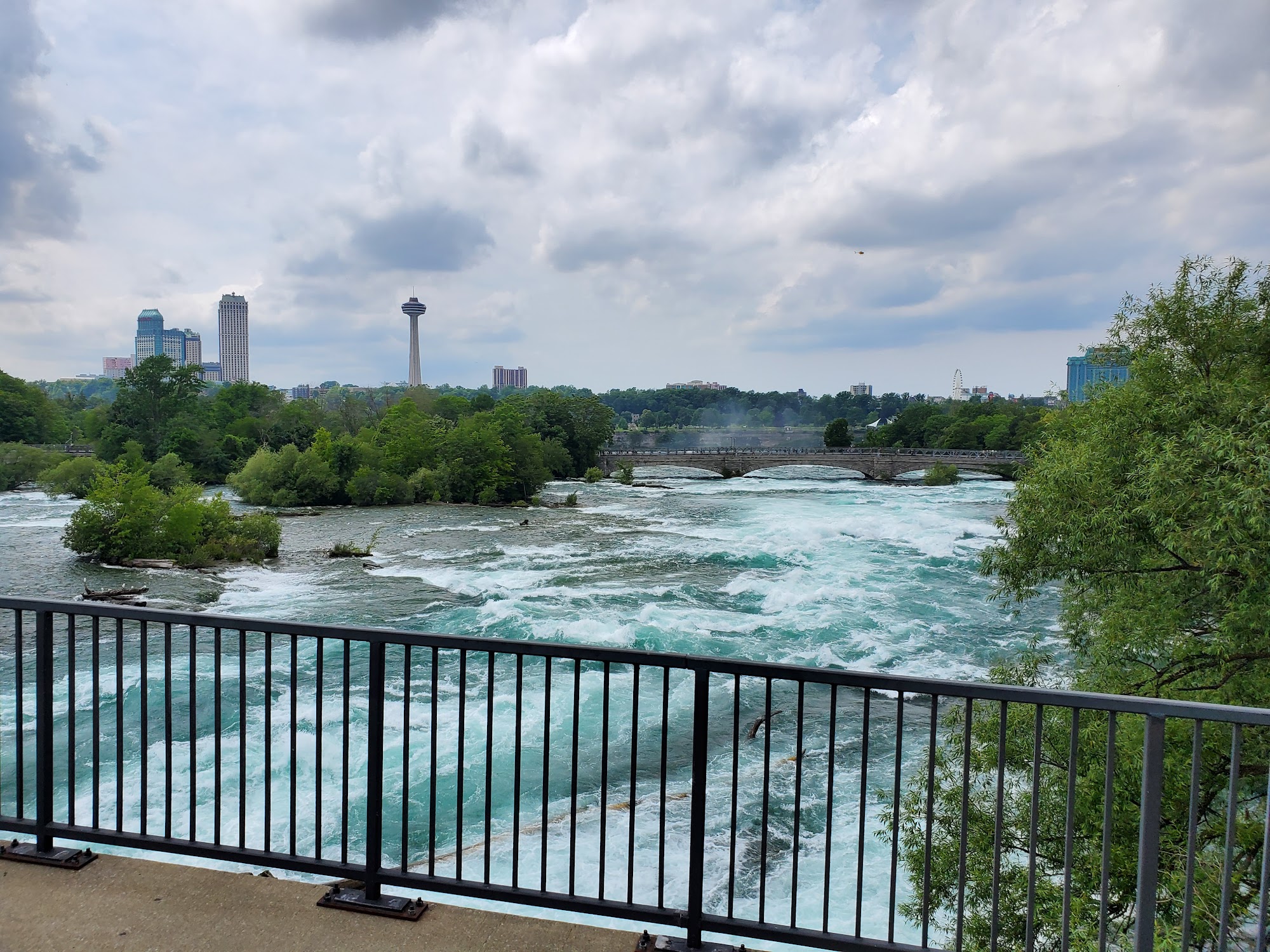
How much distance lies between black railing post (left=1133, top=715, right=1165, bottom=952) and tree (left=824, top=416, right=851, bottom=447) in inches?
3940

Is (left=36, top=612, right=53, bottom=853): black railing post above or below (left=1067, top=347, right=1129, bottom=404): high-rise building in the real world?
below

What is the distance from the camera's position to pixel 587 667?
704 inches

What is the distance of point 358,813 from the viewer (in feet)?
37.1

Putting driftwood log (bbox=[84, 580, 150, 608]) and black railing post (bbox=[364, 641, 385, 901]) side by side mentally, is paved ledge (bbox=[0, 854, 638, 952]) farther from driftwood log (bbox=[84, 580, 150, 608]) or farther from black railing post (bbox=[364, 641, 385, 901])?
driftwood log (bbox=[84, 580, 150, 608])

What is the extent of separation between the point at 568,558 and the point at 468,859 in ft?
70.1

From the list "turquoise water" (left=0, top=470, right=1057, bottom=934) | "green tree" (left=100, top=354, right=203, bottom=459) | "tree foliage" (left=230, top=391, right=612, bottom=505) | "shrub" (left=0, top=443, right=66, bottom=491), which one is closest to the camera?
"turquoise water" (left=0, top=470, right=1057, bottom=934)

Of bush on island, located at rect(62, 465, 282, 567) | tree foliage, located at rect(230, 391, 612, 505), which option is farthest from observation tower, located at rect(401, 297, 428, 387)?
bush on island, located at rect(62, 465, 282, 567)

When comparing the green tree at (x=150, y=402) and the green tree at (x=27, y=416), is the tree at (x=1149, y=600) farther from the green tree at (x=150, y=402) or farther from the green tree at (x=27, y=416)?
the green tree at (x=27, y=416)

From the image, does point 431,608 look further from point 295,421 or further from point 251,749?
point 295,421

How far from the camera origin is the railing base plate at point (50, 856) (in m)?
3.43

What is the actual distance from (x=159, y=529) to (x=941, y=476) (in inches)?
2261

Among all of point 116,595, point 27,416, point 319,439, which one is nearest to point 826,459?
point 319,439

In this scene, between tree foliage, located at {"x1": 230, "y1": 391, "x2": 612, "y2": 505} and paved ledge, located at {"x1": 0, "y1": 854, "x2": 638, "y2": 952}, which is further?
tree foliage, located at {"x1": 230, "y1": 391, "x2": 612, "y2": 505}

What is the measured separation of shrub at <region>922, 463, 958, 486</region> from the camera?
71500mm
